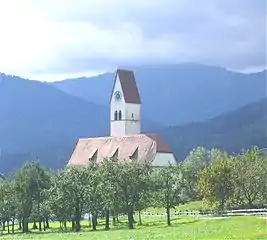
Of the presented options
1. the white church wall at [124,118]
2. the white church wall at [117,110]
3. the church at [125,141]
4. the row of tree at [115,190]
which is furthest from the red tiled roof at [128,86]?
the row of tree at [115,190]

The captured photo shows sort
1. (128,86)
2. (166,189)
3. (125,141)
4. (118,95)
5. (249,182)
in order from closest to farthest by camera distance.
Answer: (166,189) → (249,182) → (125,141) → (118,95) → (128,86)

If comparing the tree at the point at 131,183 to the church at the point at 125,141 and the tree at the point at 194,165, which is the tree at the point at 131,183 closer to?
the tree at the point at 194,165

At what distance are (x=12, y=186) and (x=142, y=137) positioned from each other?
45.8 metres

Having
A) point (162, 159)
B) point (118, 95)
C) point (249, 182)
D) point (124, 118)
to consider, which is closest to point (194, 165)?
point (162, 159)

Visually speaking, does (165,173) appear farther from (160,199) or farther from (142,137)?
(142,137)

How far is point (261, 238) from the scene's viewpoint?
3531 cm

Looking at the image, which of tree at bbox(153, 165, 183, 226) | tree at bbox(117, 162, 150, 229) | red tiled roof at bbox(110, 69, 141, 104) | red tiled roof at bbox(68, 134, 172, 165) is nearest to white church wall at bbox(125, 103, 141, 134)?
red tiled roof at bbox(110, 69, 141, 104)

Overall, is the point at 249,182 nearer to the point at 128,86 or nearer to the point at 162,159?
the point at 162,159

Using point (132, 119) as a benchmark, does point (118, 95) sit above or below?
above

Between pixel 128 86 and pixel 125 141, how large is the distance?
2119cm

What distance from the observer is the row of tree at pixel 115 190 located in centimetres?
6956

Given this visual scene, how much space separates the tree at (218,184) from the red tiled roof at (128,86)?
67891 mm

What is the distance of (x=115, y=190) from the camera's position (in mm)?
68812

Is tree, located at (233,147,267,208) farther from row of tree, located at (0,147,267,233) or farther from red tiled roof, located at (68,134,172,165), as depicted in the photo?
red tiled roof, located at (68,134,172,165)
